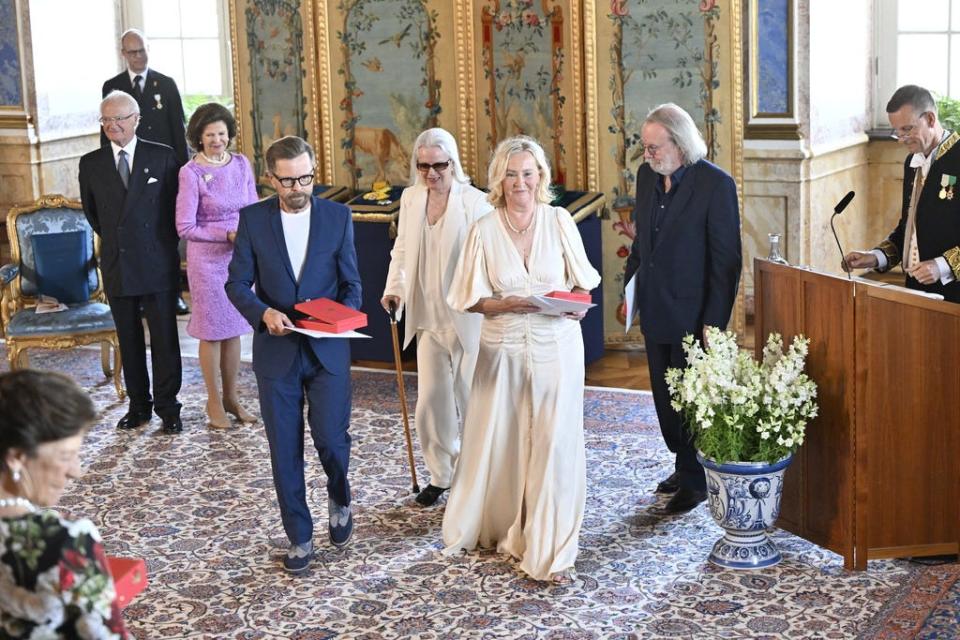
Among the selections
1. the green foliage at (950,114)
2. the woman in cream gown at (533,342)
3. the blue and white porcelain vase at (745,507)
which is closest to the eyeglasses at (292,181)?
the woman in cream gown at (533,342)

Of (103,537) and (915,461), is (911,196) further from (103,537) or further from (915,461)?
(103,537)

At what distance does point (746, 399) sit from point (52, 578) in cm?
294

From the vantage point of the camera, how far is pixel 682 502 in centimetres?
580

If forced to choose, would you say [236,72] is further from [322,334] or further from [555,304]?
[555,304]

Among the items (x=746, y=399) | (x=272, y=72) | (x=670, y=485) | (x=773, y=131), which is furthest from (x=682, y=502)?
(x=272, y=72)

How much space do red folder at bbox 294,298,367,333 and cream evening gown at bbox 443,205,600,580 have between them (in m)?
0.38

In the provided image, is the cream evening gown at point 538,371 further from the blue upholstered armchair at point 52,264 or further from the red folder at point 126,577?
the blue upholstered armchair at point 52,264

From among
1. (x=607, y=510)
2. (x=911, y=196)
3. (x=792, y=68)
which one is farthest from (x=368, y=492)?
(x=792, y=68)

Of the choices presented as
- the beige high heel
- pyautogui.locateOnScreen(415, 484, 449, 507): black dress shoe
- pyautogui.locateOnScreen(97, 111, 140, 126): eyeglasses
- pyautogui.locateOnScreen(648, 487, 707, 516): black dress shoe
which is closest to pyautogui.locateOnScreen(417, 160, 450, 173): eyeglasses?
pyautogui.locateOnScreen(415, 484, 449, 507): black dress shoe

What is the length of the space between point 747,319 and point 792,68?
1697 millimetres

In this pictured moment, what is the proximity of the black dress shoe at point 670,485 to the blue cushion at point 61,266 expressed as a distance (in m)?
3.70

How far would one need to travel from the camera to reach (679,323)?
5523 mm

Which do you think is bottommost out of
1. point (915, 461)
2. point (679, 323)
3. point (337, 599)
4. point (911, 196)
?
point (337, 599)

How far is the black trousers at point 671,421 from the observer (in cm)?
570
